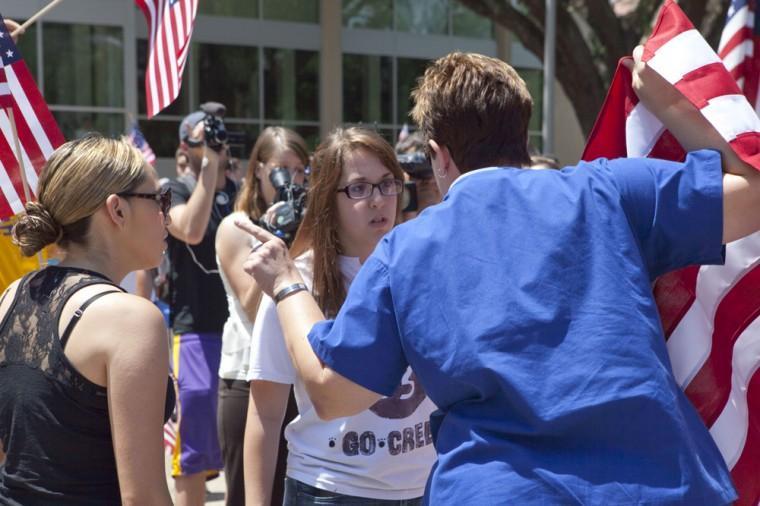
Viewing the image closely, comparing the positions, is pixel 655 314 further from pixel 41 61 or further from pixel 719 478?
pixel 41 61

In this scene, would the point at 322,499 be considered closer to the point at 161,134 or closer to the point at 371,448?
the point at 371,448

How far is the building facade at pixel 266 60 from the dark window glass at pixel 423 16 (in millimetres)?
24

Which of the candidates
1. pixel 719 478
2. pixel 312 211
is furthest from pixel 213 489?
pixel 719 478

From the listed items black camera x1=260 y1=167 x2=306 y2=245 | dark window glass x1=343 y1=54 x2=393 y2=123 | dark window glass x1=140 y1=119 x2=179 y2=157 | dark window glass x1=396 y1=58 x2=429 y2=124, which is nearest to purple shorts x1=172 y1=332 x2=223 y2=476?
black camera x1=260 y1=167 x2=306 y2=245

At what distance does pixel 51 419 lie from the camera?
2.38 meters

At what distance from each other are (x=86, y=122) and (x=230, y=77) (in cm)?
358

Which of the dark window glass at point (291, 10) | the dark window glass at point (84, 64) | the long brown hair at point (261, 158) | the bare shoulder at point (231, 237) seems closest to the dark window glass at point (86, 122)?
the dark window glass at point (84, 64)

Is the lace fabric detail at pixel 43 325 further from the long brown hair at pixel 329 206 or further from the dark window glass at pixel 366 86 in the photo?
the dark window glass at pixel 366 86

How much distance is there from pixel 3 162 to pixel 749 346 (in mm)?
2748

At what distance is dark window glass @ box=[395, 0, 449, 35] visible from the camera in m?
24.4

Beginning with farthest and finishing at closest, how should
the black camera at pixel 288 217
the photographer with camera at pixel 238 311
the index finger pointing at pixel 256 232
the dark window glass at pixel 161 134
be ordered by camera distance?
1. the dark window glass at pixel 161 134
2. the photographer with camera at pixel 238 311
3. the black camera at pixel 288 217
4. the index finger pointing at pixel 256 232

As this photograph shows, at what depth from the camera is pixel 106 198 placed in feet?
8.48

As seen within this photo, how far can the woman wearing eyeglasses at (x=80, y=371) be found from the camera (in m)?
2.35

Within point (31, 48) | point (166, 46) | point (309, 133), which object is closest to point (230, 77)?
point (309, 133)
